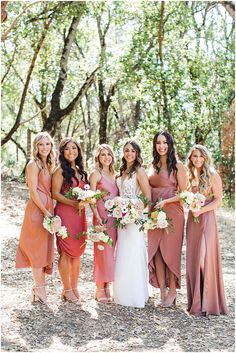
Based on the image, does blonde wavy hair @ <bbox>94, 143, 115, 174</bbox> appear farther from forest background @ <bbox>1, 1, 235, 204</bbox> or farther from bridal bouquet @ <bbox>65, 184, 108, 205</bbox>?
forest background @ <bbox>1, 1, 235, 204</bbox>

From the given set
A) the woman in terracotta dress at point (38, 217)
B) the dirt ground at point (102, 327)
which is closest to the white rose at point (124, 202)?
the woman in terracotta dress at point (38, 217)

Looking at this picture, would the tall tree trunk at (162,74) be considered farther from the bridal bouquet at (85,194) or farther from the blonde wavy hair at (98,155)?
the bridal bouquet at (85,194)

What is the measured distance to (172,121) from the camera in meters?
18.7

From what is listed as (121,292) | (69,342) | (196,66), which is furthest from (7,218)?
(196,66)

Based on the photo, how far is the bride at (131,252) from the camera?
6562mm

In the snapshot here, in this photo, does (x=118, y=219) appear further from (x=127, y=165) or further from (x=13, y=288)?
(x=13, y=288)

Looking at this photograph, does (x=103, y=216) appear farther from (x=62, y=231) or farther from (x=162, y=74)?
(x=162, y=74)

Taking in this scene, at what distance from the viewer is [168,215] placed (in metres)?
Result: 6.63

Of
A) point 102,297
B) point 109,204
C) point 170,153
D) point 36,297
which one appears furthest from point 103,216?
point 36,297

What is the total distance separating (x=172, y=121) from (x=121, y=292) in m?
12.7

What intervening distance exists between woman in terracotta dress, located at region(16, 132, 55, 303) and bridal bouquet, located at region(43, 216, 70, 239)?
0.37ft

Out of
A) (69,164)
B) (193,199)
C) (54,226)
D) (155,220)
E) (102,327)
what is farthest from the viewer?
(69,164)

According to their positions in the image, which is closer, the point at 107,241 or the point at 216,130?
the point at 107,241

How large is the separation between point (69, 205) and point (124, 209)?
0.67m
